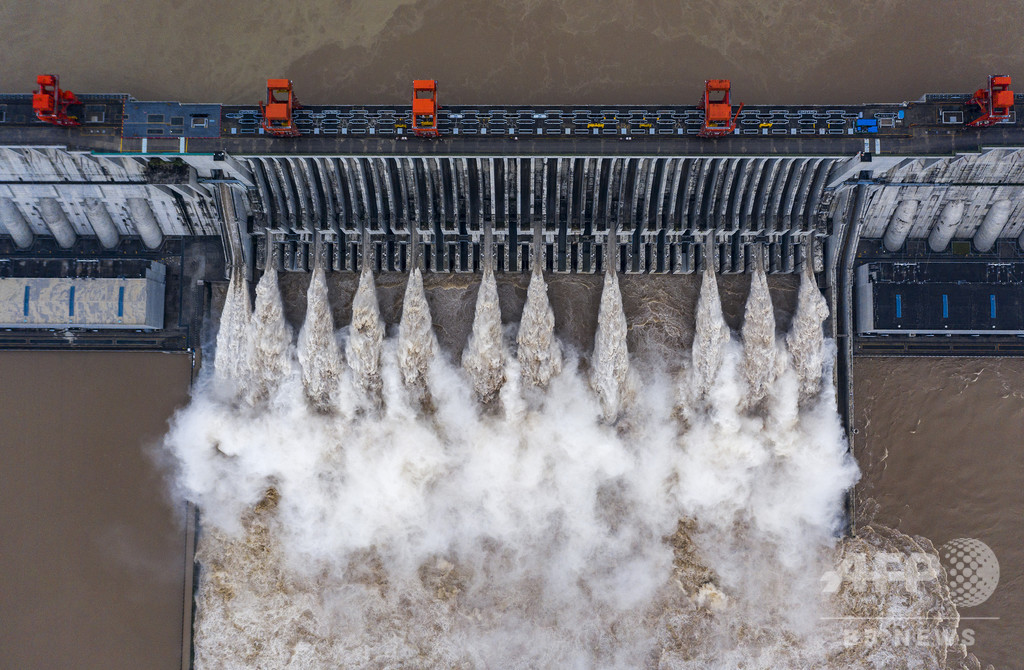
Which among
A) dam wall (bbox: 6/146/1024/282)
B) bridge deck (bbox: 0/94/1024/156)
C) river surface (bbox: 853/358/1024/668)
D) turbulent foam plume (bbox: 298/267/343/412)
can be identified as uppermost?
bridge deck (bbox: 0/94/1024/156)

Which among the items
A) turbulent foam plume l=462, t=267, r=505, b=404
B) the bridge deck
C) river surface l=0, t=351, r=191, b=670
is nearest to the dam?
turbulent foam plume l=462, t=267, r=505, b=404

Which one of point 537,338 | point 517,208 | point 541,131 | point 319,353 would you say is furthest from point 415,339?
point 541,131

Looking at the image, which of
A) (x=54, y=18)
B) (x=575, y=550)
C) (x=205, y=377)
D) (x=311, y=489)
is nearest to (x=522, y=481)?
(x=575, y=550)

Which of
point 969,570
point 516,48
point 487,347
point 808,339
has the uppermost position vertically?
point 516,48

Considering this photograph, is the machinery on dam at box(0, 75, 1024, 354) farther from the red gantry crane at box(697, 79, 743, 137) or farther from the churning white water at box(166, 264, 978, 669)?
the churning white water at box(166, 264, 978, 669)

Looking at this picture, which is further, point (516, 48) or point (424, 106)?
point (516, 48)

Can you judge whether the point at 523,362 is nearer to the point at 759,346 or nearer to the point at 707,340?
the point at 707,340
